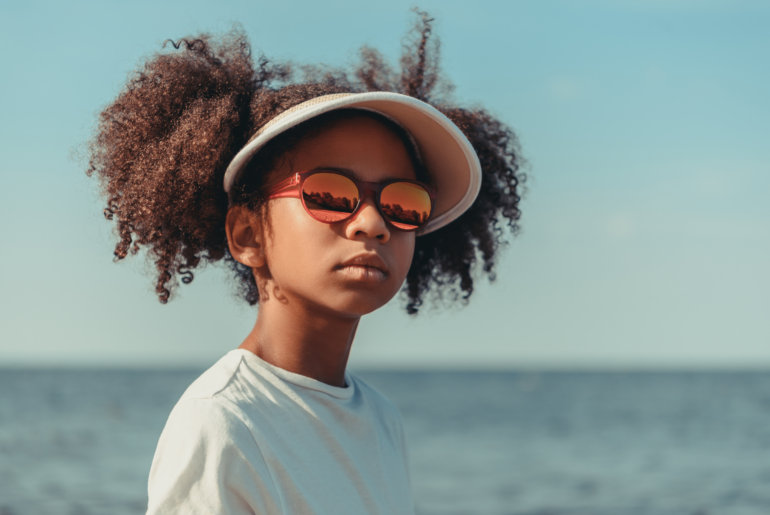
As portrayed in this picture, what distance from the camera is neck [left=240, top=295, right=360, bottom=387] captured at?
78.5 inches

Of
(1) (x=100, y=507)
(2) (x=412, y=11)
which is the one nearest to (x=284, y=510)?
(2) (x=412, y=11)

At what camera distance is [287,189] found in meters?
1.93

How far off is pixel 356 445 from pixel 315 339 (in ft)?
1.02

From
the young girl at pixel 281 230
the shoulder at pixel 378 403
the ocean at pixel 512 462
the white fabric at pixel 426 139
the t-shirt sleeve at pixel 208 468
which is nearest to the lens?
the t-shirt sleeve at pixel 208 468

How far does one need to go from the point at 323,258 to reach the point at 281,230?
158 millimetres

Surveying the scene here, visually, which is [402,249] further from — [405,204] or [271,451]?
[271,451]

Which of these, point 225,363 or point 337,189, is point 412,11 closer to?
point 337,189

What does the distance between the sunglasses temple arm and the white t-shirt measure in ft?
1.40

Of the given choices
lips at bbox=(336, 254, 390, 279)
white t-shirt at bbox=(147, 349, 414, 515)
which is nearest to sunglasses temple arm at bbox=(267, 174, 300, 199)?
lips at bbox=(336, 254, 390, 279)

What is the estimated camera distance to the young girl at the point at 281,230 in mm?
1641

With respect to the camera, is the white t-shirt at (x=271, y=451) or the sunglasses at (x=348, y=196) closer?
the white t-shirt at (x=271, y=451)

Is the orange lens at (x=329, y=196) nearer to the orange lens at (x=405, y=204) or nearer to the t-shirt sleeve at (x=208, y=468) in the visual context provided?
the orange lens at (x=405, y=204)

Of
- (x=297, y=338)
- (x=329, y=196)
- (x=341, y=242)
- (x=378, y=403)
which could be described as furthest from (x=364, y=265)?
(x=378, y=403)

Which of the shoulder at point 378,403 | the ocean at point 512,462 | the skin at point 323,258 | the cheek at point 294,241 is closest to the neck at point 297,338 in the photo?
the skin at point 323,258
